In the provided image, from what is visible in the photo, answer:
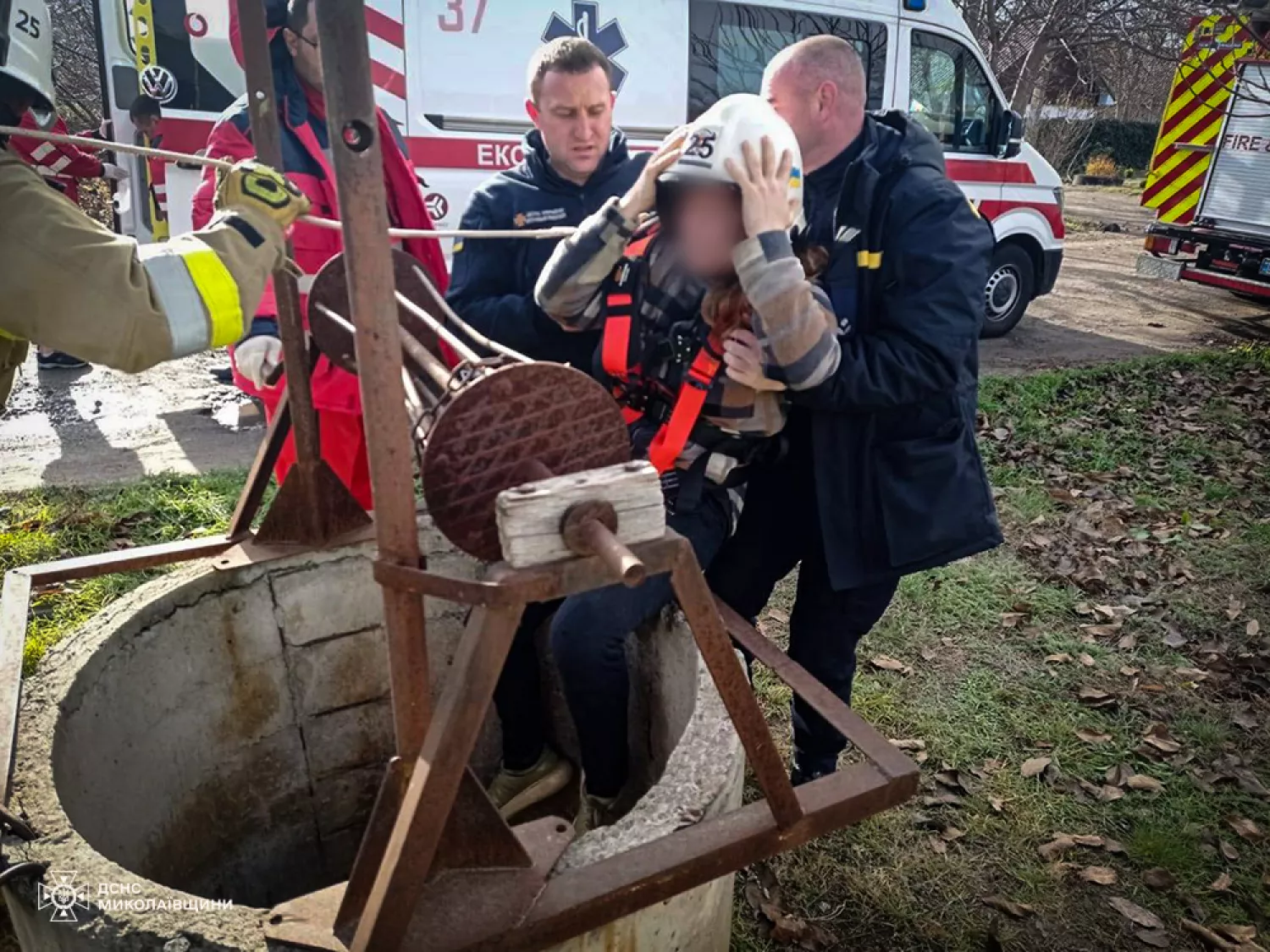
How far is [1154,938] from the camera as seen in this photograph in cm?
252

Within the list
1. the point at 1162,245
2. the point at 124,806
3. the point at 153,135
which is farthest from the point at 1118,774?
the point at 1162,245

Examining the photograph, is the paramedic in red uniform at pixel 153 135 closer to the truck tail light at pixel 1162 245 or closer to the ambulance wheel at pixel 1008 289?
the ambulance wheel at pixel 1008 289

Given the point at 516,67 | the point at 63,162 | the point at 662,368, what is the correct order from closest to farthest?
the point at 662,368 < the point at 516,67 < the point at 63,162

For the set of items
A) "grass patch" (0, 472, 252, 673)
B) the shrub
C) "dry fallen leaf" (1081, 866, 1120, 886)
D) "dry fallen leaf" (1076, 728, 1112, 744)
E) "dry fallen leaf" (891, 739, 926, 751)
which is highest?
the shrub

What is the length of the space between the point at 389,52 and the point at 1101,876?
18.0 feet

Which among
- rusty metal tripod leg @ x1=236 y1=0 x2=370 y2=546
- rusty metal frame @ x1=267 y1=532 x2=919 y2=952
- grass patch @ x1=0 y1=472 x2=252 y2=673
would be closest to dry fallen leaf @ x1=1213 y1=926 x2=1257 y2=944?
rusty metal frame @ x1=267 y1=532 x2=919 y2=952

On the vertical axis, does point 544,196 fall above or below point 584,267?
above

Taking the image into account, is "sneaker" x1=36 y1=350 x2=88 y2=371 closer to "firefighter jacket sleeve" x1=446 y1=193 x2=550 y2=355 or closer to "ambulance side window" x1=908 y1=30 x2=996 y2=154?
"firefighter jacket sleeve" x1=446 y1=193 x2=550 y2=355

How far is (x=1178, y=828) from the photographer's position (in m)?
2.88

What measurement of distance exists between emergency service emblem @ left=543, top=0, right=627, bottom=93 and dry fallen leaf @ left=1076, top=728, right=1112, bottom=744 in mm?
4562

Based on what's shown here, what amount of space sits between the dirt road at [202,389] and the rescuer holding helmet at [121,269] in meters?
3.72

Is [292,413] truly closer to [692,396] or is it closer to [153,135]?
[692,396]

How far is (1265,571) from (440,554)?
12.5 feet

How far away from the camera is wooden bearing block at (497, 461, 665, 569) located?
1.29 meters
